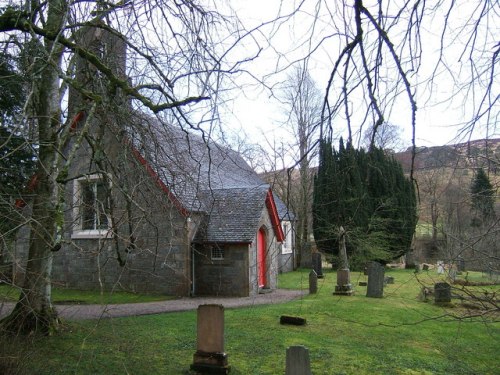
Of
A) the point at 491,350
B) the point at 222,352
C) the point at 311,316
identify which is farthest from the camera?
the point at 311,316

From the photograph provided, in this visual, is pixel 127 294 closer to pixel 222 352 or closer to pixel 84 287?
pixel 84 287

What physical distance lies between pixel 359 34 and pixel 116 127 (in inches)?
195

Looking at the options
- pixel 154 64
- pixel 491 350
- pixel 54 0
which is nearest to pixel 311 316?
pixel 491 350

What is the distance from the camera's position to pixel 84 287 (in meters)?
17.7

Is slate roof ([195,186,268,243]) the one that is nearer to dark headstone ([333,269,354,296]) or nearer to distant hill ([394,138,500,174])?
dark headstone ([333,269,354,296])

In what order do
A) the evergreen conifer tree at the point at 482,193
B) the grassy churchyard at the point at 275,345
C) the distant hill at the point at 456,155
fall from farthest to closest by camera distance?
the grassy churchyard at the point at 275,345
the evergreen conifer tree at the point at 482,193
the distant hill at the point at 456,155

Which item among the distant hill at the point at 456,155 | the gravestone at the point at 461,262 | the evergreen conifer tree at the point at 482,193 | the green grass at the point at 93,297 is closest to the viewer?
the distant hill at the point at 456,155

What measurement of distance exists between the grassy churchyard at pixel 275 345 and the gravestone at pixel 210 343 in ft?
0.82

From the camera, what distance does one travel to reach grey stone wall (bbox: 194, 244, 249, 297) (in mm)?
16625

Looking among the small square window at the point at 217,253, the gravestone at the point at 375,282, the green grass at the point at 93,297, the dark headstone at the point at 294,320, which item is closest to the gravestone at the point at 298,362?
the dark headstone at the point at 294,320

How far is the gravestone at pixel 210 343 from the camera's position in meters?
7.12

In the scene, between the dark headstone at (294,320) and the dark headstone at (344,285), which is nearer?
the dark headstone at (294,320)

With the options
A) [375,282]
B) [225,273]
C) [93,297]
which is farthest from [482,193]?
[93,297]

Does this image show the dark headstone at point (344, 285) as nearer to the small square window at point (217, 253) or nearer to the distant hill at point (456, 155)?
the small square window at point (217, 253)
